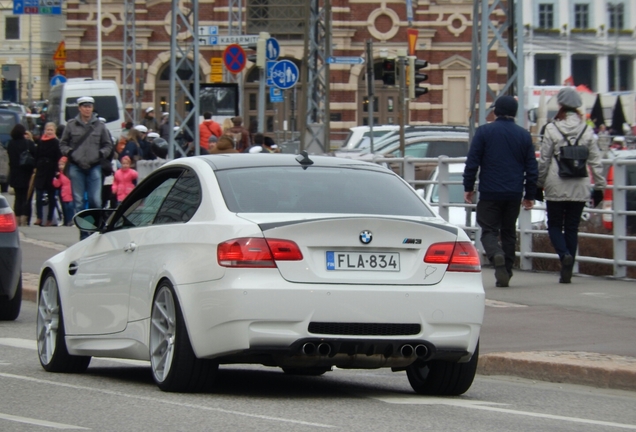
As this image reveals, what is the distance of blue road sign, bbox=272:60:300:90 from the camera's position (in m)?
31.9

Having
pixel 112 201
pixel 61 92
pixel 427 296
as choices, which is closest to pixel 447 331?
pixel 427 296

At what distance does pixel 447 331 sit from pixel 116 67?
63.1 metres

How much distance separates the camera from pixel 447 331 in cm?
779

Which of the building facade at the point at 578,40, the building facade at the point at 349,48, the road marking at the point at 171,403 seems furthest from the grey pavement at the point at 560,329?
the building facade at the point at 578,40

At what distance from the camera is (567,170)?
48.6ft

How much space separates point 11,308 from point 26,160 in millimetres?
15674

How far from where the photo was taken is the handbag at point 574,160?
48.4 feet

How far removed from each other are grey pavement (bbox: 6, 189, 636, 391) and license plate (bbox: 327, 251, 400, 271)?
2.23 meters

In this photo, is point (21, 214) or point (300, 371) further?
point (21, 214)

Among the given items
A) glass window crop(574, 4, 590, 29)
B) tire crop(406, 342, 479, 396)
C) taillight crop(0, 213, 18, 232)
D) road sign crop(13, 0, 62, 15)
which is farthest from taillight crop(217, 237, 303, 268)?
glass window crop(574, 4, 590, 29)

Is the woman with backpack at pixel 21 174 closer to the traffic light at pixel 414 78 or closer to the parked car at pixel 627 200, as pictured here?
the traffic light at pixel 414 78

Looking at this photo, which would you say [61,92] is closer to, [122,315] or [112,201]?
[112,201]

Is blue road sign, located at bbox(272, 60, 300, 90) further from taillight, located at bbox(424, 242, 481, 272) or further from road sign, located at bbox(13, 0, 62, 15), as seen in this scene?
taillight, located at bbox(424, 242, 481, 272)

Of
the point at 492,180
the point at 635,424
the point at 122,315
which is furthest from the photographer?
the point at 492,180
